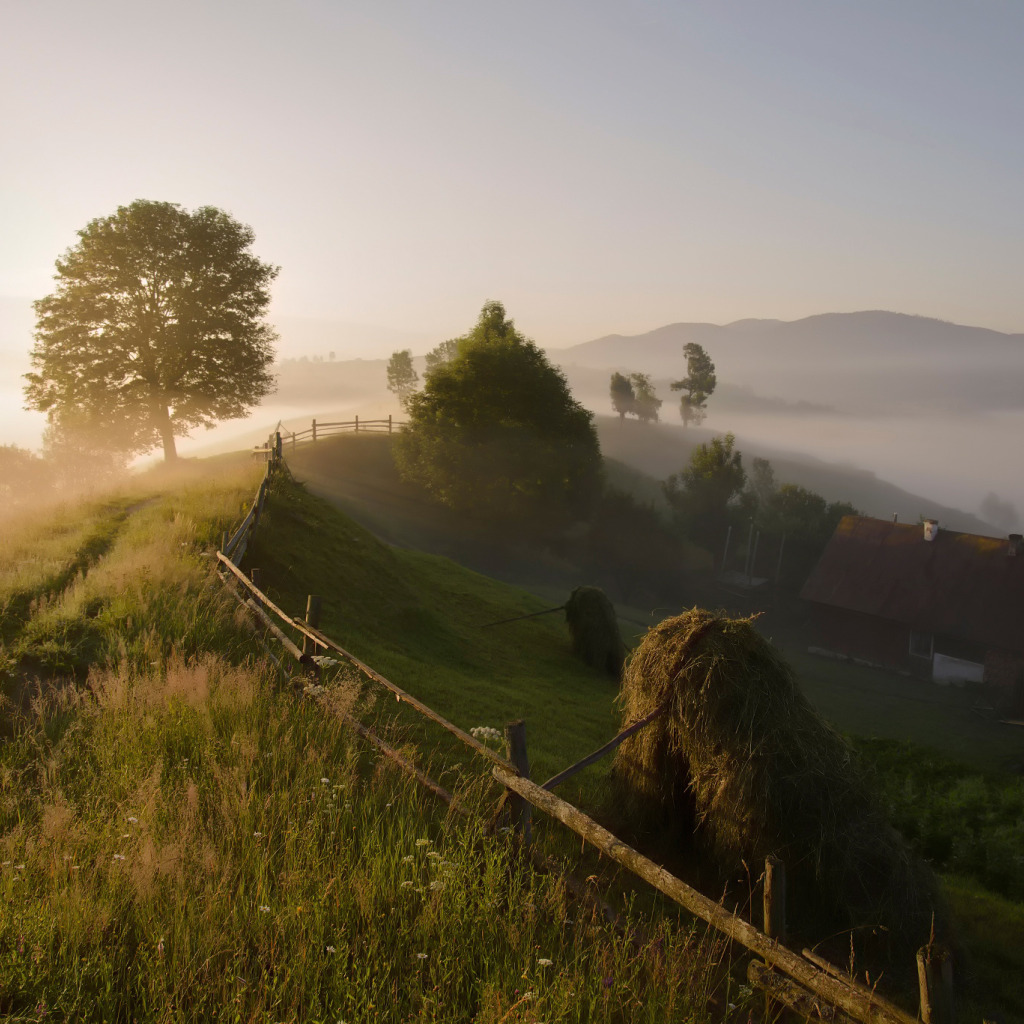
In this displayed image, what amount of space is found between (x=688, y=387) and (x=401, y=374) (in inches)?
1656

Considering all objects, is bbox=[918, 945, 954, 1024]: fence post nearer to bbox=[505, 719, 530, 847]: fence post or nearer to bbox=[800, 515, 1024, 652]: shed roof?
bbox=[505, 719, 530, 847]: fence post

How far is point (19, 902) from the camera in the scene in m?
3.92

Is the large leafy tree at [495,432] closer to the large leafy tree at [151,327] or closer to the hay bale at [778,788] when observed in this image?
the large leafy tree at [151,327]

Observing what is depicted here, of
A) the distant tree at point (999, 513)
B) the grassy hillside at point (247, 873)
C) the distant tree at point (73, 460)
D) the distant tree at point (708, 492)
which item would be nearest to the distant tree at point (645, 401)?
the distant tree at point (708, 492)

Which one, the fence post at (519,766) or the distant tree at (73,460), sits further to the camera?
the distant tree at (73,460)

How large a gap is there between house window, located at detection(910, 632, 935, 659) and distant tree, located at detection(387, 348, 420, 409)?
70.4m

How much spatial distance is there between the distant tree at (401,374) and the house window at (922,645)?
70.4 m

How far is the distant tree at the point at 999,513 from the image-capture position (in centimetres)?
18550

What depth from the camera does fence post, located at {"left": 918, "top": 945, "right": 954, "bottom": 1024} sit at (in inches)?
126

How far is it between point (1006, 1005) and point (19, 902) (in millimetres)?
8016

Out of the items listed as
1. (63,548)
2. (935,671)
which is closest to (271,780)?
(63,548)

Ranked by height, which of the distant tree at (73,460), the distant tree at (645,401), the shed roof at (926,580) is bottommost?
the shed roof at (926,580)

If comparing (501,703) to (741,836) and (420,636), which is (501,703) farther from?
(741,836)

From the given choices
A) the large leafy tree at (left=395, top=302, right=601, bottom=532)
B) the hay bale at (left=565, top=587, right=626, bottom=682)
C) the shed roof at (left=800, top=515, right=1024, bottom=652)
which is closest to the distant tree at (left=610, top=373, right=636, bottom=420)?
the large leafy tree at (left=395, top=302, right=601, bottom=532)
